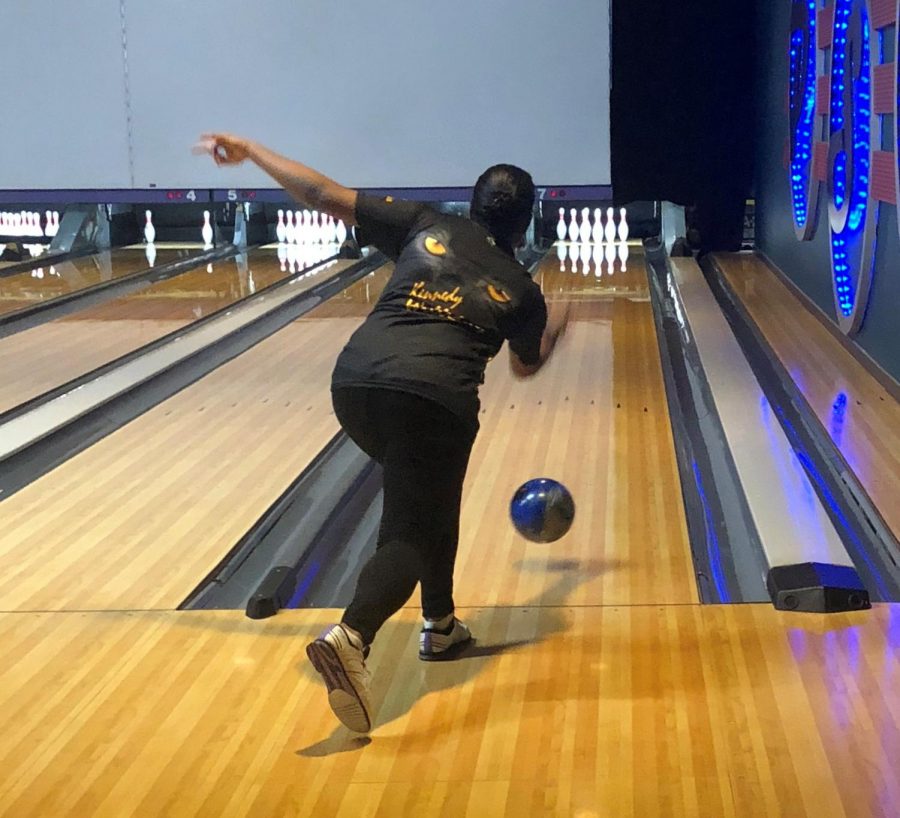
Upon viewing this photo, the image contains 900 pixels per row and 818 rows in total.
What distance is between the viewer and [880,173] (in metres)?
4.48

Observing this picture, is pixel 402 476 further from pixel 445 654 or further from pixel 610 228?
pixel 610 228

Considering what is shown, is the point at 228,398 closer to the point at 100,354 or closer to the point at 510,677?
the point at 100,354

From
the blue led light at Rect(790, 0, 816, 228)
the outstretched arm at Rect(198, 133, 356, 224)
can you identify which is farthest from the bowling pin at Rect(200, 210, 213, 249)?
the outstretched arm at Rect(198, 133, 356, 224)

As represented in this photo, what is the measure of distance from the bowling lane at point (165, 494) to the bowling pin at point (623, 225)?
4.29 metres

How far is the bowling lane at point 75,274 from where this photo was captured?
708 cm

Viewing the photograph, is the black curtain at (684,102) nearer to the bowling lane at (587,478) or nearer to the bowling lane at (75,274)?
the bowling lane at (587,478)

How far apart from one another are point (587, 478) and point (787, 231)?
4022mm

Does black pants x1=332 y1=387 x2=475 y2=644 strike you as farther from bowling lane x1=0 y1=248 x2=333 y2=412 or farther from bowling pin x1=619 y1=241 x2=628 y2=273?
bowling pin x1=619 y1=241 x2=628 y2=273

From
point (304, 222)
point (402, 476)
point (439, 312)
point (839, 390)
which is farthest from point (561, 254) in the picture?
point (402, 476)

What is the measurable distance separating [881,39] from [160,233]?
6421 millimetres

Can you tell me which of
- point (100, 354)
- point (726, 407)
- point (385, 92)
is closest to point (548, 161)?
point (385, 92)

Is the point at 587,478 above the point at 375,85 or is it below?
below

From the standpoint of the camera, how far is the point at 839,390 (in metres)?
4.49

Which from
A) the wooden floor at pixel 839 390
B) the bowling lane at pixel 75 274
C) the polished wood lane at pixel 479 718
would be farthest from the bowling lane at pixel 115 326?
the wooden floor at pixel 839 390
